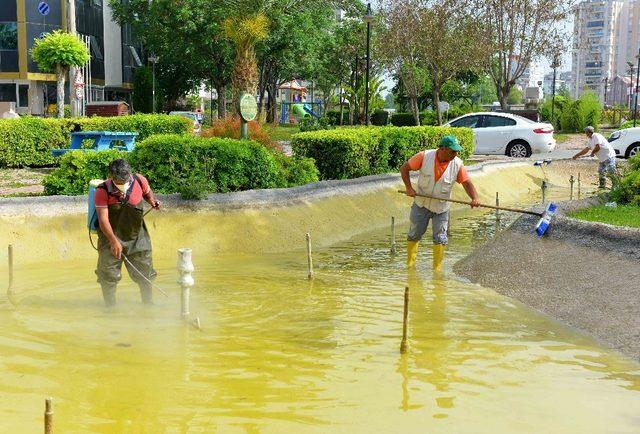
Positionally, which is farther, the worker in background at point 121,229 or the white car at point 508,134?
the white car at point 508,134

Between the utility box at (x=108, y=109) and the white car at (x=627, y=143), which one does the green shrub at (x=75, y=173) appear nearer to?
the white car at (x=627, y=143)

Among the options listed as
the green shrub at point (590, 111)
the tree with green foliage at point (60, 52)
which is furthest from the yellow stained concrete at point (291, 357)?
the green shrub at point (590, 111)

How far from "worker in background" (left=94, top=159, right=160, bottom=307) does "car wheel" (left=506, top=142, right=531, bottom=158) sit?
→ 1913cm

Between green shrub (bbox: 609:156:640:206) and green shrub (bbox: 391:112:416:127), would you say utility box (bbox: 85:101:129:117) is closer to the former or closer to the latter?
green shrub (bbox: 391:112:416:127)

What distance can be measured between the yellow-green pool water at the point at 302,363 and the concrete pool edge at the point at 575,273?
296 mm

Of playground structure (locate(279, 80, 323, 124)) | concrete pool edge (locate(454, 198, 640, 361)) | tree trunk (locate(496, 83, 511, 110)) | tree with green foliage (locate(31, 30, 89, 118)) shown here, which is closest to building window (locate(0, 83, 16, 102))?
playground structure (locate(279, 80, 323, 124))

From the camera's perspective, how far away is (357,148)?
1697cm

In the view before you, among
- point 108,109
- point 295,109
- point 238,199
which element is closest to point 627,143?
point 238,199

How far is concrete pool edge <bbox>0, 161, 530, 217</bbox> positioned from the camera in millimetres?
11930

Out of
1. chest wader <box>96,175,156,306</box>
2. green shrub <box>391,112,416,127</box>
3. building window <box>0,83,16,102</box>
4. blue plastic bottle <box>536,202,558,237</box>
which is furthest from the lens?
green shrub <box>391,112,416,127</box>

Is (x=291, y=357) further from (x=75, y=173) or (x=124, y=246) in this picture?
Result: (x=75, y=173)

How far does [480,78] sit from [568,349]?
196 ft

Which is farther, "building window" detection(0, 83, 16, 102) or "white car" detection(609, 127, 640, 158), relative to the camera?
"building window" detection(0, 83, 16, 102)

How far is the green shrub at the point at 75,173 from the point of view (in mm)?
12766
